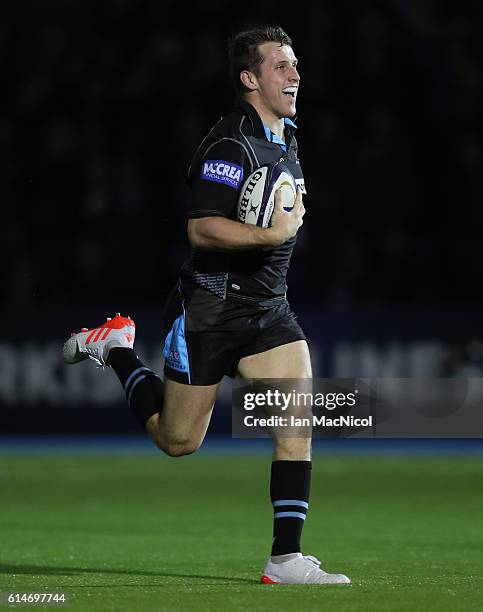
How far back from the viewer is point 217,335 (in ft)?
22.2

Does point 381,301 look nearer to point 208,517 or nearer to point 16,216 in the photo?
point 16,216

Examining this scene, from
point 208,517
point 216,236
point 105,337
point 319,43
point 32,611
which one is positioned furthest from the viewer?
point 319,43

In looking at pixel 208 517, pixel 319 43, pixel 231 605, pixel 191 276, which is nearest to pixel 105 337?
pixel 191 276

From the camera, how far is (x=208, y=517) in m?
10.7

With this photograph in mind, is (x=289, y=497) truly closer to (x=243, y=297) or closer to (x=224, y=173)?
(x=243, y=297)

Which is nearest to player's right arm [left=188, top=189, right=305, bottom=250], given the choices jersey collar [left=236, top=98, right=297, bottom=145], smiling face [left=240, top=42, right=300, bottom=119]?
jersey collar [left=236, top=98, right=297, bottom=145]

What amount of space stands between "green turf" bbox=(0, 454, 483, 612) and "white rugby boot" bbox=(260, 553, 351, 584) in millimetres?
108

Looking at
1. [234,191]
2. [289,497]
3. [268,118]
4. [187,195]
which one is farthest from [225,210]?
[187,195]

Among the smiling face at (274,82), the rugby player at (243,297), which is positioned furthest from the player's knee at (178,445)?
the smiling face at (274,82)

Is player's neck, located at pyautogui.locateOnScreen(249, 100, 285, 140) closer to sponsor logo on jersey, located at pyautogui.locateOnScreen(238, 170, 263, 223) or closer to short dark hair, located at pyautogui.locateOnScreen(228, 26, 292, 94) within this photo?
short dark hair, located at pyautogui.locateOnScreen(228, 26, 292, 94)

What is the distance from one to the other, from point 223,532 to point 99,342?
2.58m

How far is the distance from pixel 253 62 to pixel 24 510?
18.0 feet

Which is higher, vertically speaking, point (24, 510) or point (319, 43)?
point (319, 43)

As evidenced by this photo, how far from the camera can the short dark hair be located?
6844mm
